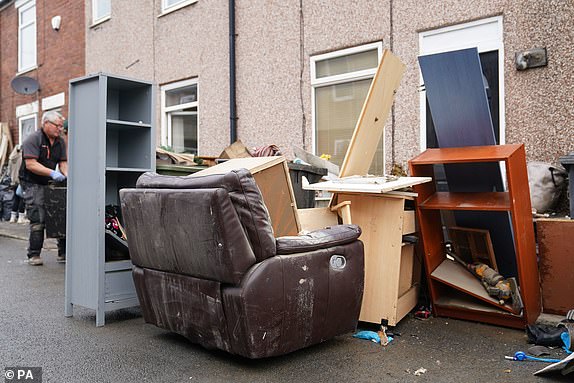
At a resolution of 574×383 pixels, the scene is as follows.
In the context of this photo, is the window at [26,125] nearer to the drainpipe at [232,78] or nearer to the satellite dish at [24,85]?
the satellite dish at [24,85]

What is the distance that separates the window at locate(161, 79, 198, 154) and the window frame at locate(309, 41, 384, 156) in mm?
2544

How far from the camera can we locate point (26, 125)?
14.0m

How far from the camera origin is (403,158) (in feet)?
19.6

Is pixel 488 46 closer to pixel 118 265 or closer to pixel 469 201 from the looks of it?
pixel 469 201

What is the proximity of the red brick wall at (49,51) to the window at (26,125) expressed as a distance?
26 cm

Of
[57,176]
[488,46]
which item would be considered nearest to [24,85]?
[57,176]

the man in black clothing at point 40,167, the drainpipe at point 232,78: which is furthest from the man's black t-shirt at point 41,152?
the drainpipe at point 232,78

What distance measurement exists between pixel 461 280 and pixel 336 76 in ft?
11.3

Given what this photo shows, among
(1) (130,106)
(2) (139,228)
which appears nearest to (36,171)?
(1) (130,106)

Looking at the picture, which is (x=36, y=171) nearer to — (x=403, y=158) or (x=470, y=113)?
(x=403, y=158)

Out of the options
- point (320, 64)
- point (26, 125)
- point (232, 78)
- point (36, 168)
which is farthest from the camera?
point (26, 125)

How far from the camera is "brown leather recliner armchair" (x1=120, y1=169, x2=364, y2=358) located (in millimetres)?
3002

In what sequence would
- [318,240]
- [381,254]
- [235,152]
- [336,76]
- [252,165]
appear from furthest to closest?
[336,76] → [235,152] → [381,254] → [252,165] → [318,240]

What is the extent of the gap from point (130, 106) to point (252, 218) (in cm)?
225
